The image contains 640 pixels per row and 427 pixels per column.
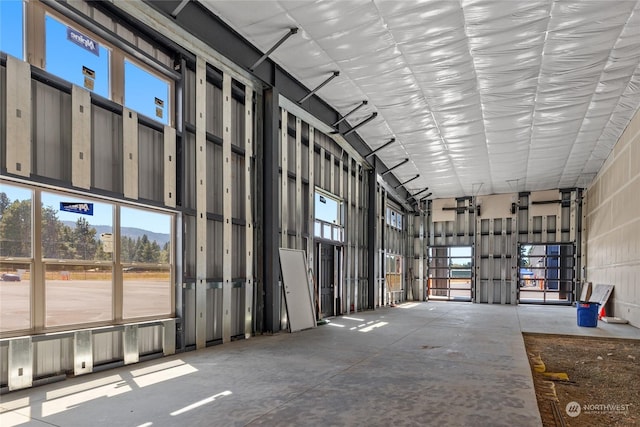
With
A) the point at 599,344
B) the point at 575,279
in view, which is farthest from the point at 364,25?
the point at 575,279

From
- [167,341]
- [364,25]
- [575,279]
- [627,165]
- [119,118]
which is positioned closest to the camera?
[119,118]

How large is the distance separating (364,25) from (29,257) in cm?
596

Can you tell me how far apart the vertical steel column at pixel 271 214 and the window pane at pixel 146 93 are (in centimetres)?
239

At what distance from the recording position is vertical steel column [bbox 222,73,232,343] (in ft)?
24.4

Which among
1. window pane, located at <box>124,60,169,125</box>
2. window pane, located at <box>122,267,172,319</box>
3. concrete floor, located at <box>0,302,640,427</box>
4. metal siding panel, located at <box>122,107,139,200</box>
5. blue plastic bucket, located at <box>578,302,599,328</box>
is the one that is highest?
window pane, located at <box>124,60,169,125</box>

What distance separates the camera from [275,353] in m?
6.50

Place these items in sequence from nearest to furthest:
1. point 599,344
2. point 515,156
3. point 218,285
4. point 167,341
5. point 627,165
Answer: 1. point 167,341
2. point 218,285
3. point 599,344
4. point 627,165
5. point 515,156

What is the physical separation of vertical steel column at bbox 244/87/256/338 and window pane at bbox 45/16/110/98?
3025 millimetres

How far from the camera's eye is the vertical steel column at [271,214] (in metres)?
8.35

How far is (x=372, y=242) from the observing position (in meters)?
14.3

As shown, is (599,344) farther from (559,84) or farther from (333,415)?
(333,415)

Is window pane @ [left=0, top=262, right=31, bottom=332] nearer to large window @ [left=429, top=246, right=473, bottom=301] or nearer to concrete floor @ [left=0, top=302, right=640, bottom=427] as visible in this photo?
concrete floor @ [left=0, top=302, right=640, bottom=427]

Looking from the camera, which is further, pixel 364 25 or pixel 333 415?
pixel 364 25

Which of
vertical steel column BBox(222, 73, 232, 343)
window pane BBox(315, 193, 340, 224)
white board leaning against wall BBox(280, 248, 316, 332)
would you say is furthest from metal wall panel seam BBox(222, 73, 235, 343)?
window pane BBox(315, 193, 340, 224)
